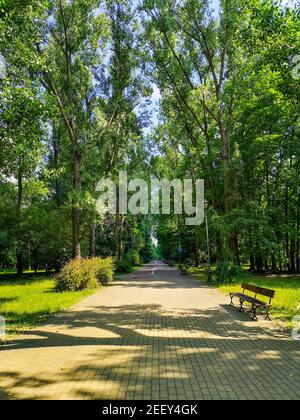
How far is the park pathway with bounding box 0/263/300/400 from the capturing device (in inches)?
207

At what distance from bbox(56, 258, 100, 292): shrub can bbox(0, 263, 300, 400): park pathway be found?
21.6 feet

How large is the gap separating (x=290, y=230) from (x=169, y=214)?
19203mm

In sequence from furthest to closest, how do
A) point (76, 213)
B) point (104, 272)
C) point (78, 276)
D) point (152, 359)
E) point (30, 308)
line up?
point (76, 213) < point (104, 272) < point (78, 276) < point (30, 308) < point (152, 359)

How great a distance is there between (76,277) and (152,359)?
40.3ft

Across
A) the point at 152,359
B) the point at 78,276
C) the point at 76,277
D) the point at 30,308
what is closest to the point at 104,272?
the point at 78,276

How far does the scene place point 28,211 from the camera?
3169cm

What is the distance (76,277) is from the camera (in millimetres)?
18391

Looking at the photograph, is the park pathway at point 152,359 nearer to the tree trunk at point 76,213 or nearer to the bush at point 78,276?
the bush at point 78,276

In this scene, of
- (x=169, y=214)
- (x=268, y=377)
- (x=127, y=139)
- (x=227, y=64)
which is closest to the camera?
(x=268, y=377)

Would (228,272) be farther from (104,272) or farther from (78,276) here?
(78,276)

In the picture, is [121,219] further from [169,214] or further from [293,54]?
[293,54]

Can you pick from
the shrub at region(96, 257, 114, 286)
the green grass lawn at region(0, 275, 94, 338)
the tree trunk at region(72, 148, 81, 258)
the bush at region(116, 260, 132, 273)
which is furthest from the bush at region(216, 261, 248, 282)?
the bush at region(116, 260, 132, 273)

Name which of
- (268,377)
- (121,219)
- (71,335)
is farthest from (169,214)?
(268,377)

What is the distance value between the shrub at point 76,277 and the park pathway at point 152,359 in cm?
659
